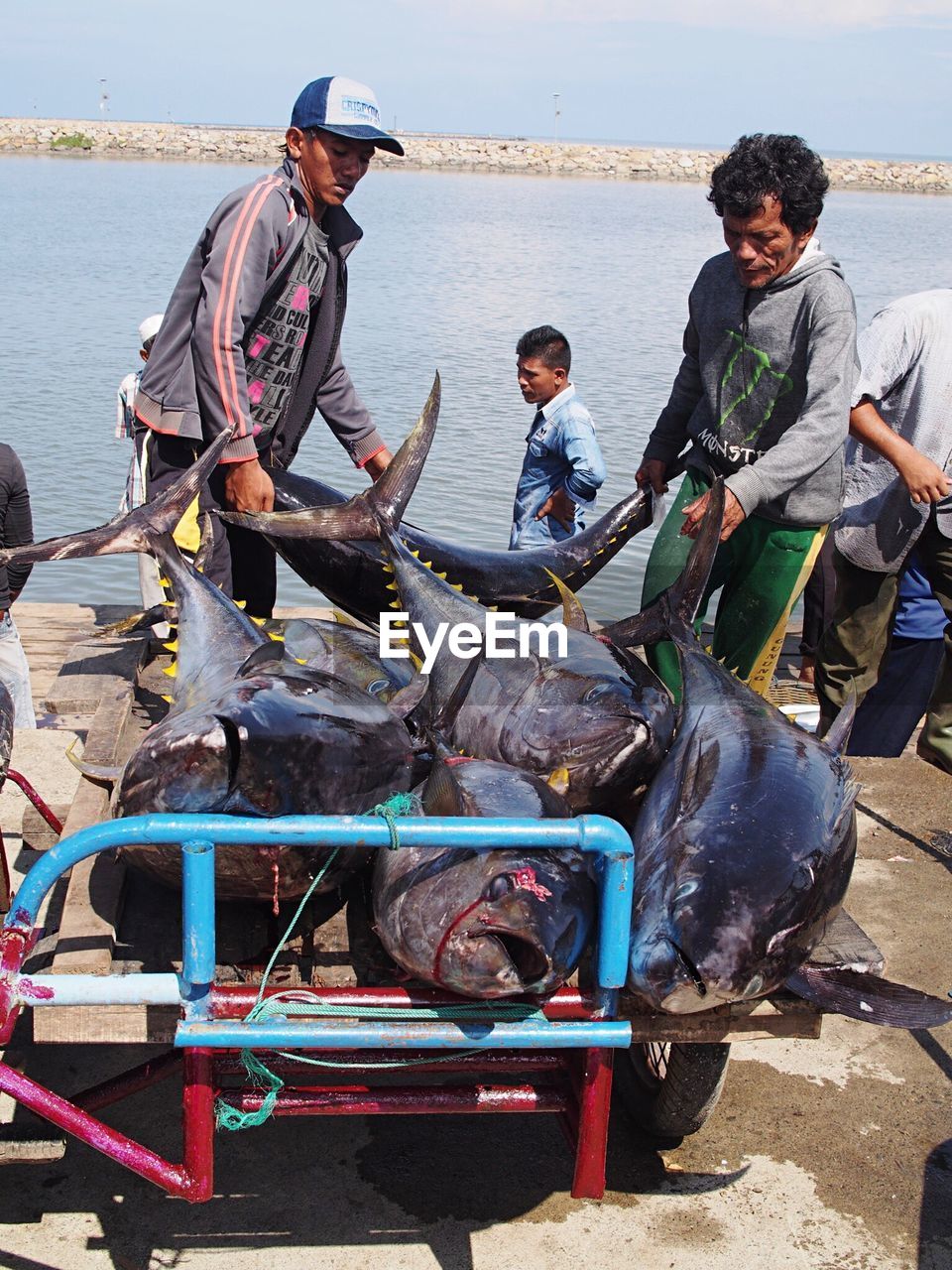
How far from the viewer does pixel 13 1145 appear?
238cm

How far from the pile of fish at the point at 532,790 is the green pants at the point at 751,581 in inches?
31.0

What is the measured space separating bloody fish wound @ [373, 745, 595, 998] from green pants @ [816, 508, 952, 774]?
2609 millimetres

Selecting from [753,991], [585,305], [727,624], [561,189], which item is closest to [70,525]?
[727,624]

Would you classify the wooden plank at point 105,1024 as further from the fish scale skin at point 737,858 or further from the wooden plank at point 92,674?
the wooden plank at point 92,674

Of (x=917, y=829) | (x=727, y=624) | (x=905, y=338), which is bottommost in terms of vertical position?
(x=917, y=829)

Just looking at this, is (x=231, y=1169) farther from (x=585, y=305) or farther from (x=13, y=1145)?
(x=585, y=305)

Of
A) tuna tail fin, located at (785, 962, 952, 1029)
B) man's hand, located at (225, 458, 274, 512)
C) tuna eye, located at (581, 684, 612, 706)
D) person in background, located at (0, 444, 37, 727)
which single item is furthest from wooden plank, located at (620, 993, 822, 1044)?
person in background, located at (0, 444, 37, 727)

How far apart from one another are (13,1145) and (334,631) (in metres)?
1.66

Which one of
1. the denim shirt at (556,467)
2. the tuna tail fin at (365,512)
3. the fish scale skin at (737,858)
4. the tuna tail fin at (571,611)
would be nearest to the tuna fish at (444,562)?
the tuna tail fin at (365,512)

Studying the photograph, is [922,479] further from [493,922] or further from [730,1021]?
[493,922]

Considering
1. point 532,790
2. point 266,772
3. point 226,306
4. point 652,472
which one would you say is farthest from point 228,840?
point 652,472

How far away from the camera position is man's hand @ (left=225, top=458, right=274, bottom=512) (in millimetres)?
4086

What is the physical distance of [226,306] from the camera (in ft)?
12.9

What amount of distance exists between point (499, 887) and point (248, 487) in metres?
2.29
